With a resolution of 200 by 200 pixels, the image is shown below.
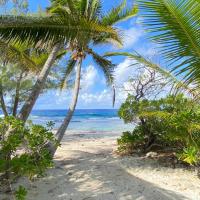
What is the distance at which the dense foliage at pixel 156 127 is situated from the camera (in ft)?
26.3

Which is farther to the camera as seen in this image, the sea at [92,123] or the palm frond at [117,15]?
the sea at [92,123]

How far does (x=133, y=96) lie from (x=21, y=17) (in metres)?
5.10

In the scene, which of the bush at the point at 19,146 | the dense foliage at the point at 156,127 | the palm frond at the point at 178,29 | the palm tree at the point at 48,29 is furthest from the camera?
the dense foliage at the point at 156,127

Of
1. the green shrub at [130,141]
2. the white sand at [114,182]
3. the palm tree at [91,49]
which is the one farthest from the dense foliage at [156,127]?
the palm tree at [91,49]

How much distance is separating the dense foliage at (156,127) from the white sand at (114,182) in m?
0.67

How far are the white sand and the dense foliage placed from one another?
0.67 metres

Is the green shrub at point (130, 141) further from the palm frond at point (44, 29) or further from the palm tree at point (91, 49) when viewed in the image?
the palm frond at point (44, 29)

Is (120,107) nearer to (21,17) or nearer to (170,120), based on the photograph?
(170,120)

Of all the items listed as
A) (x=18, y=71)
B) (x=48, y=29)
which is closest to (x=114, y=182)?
(x=48, y=29)

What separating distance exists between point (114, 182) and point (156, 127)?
2739mm

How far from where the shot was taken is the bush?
570 centimetres

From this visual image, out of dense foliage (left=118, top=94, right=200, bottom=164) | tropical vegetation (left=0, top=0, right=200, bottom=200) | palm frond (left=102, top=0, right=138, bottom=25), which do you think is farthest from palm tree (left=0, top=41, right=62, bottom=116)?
dense foliage (left=118, top=94, right=200, bottom=164)

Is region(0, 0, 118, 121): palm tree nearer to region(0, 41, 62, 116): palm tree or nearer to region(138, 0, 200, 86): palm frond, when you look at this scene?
region(138, 0, 200, 86): palm frond

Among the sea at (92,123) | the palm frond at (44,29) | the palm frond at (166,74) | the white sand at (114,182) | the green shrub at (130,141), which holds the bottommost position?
the sea at (92,123)
